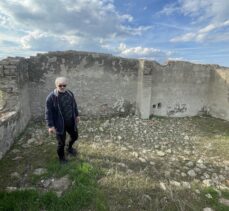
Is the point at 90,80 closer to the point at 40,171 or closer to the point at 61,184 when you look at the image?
the point at 40,171

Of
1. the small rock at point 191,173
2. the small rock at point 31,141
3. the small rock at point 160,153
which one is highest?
the small rock at point 31,141

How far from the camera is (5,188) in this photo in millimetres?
3496

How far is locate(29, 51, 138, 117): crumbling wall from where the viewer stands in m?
6.67

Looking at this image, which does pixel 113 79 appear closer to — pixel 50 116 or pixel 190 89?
pixel 190 89

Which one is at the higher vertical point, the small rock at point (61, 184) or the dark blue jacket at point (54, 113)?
the dark blue jacket at point (54, 113)

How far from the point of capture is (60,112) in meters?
3.99

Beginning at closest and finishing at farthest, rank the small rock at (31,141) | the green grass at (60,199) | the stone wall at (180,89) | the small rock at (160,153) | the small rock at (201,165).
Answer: the green grass at (60,199) < the small rock at (201,165) < the small rock at (160,153) < the small rock at (31,141) < the stone wall at (180,89)

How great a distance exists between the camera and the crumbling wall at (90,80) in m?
6.67

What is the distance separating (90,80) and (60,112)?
3247 millimetres

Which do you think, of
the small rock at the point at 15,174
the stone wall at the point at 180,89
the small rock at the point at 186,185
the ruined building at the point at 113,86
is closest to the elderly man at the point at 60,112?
the small rock at the point at 15,174

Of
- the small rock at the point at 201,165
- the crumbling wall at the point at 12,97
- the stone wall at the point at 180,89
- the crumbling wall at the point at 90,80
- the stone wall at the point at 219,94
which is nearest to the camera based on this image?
the small rock at the point at 201,165

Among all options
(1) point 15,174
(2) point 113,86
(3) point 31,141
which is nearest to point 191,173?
(1) point 15,174

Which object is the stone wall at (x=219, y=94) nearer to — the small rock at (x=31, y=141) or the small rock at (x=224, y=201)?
the small rock at (x=224, y=201)

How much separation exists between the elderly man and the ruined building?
1.50 m
